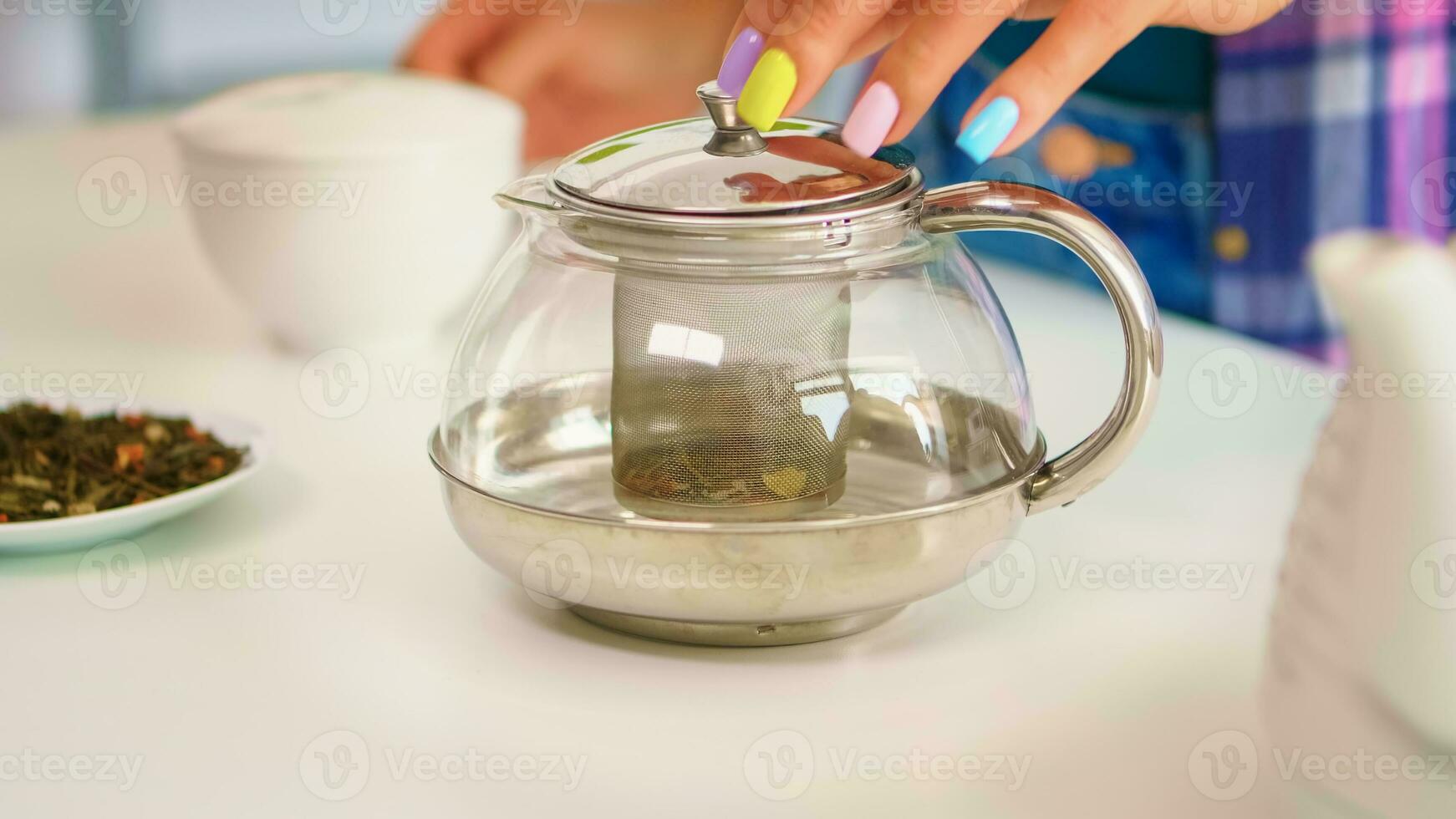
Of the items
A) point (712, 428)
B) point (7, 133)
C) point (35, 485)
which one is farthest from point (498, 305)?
point (7, 133)

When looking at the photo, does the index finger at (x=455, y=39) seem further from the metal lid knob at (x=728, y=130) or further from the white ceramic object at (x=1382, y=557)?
the white ceramic object at (x=1382, y=557)

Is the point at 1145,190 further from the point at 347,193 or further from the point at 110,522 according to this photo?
the point at 110,522

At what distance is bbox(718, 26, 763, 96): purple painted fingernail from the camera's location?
0.61 metres

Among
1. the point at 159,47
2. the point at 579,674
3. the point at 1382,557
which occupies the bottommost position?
the point at 579,674

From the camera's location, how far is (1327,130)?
109 centimetres

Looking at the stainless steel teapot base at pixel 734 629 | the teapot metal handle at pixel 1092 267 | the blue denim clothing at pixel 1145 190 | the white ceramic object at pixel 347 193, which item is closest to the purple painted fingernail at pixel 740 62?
the teapot metal handle at pixel 1092 267

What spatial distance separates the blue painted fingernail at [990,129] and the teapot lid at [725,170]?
0.12 feet

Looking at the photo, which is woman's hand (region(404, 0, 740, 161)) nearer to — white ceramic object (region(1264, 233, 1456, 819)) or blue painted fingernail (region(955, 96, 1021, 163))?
blue painted fingernail (region(955, 96, 1021, 163))

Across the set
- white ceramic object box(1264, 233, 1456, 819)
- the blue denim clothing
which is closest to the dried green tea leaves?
white ceramic object box(1264, 233, 1456, 819)

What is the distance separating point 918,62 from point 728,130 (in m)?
0.10

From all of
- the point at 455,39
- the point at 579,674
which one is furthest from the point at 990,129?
the point at 455,39

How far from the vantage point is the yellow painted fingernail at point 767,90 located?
572mm

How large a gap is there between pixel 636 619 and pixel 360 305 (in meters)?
0.45

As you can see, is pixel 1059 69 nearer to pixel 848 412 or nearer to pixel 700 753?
pixel 848 412
